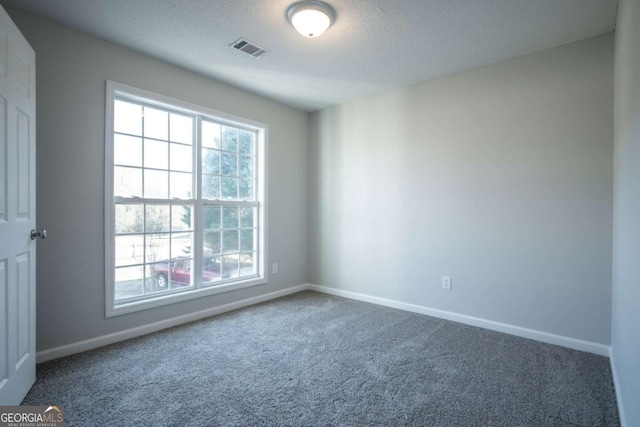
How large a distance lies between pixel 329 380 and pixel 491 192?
7.24 feet

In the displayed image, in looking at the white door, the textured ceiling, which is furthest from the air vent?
the white door

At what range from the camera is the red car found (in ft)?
9.97

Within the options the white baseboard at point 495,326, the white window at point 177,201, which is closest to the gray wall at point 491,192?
the white baseboard at point 495,326

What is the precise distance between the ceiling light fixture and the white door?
61.8 inches

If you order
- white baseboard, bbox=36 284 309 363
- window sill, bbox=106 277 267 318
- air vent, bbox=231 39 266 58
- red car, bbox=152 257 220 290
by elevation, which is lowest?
white baseboard, bbox=36 284 309 363

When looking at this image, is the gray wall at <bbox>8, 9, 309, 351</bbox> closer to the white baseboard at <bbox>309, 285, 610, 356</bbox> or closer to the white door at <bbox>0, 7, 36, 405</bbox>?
the white door at <bbox>0, 7, 36, 405</bbox>

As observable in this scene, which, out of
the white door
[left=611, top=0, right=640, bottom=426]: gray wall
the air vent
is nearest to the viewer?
[left=611, top=0, right=640, bottom=426]: gray wall

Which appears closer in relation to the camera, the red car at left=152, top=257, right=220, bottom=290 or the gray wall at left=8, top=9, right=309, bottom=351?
the gray wall at left=8, top=9, right=309, bottom=351

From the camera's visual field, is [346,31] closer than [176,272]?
Yes

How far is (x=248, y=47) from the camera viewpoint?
8.82ft

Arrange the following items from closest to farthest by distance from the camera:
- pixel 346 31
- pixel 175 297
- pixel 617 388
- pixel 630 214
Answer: pixel 630 214 < pixel 617 388 < pixel 346 31 < pixel 175 297

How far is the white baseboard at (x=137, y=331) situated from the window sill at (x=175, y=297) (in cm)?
16

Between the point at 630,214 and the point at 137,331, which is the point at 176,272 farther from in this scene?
the point at 630,214

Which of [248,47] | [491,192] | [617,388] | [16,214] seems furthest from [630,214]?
[16,214]
